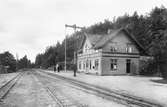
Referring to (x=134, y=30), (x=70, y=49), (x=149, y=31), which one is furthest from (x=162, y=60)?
(x=70, y=49)

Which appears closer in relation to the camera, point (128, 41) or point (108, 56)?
point (108, 56)

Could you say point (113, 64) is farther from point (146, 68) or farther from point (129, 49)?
point (146, 68)

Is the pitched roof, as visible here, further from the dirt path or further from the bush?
the dirt path

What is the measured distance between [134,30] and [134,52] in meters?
18.6

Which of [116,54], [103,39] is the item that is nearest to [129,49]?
[116,54]

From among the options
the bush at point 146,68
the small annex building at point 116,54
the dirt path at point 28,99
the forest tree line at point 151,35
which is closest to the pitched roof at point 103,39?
the small annex building at point 116,54

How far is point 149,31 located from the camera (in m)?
45.1

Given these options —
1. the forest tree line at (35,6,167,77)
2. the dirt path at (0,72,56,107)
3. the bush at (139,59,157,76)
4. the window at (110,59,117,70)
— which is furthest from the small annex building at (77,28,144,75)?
the dirt path at (0,72,56,107)

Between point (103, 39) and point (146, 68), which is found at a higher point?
point (103, 39)

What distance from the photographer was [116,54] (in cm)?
3158

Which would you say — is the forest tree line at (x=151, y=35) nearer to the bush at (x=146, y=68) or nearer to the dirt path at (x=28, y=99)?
the bush at (x=146, y=68)

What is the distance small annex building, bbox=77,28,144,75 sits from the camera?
101ft

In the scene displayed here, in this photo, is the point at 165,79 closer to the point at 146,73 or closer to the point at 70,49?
A: the point at 146,73

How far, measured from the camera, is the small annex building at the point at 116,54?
101ft
